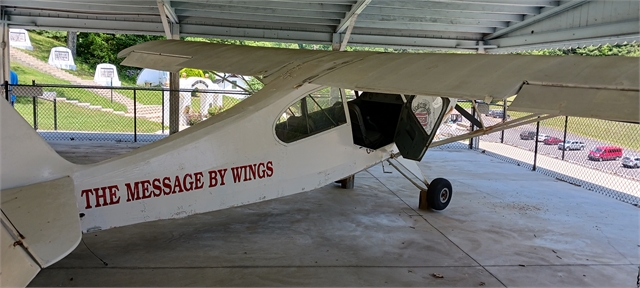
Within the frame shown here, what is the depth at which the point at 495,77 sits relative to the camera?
13.7ft

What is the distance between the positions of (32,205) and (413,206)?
17.8 ft

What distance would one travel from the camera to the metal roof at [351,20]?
11.1 m

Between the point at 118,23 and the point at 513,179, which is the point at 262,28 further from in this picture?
the point at 513,179

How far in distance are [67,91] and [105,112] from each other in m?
5.32

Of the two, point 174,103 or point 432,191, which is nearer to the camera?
point 432,191

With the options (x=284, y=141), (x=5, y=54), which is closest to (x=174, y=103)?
(x=5, y=54)

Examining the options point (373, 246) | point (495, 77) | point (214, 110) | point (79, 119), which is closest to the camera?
point (495, 77)

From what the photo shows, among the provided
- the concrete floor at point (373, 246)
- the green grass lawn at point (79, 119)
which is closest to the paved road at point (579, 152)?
the concrete floor at point (373, 246)

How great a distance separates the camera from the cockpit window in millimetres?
5406

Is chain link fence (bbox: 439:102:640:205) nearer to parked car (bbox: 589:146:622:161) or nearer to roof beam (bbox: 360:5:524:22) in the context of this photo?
parked car (bbox: 589:146:622:161)

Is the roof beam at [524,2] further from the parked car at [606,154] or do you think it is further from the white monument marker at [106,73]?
the white monument marker at [106,73]

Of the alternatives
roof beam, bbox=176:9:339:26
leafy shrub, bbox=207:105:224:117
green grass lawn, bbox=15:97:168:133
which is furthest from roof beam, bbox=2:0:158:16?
leafy shrub, bbox=207:105:224:117

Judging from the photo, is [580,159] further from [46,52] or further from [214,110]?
[46,52]

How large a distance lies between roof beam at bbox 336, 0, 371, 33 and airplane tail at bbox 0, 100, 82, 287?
296 inches
